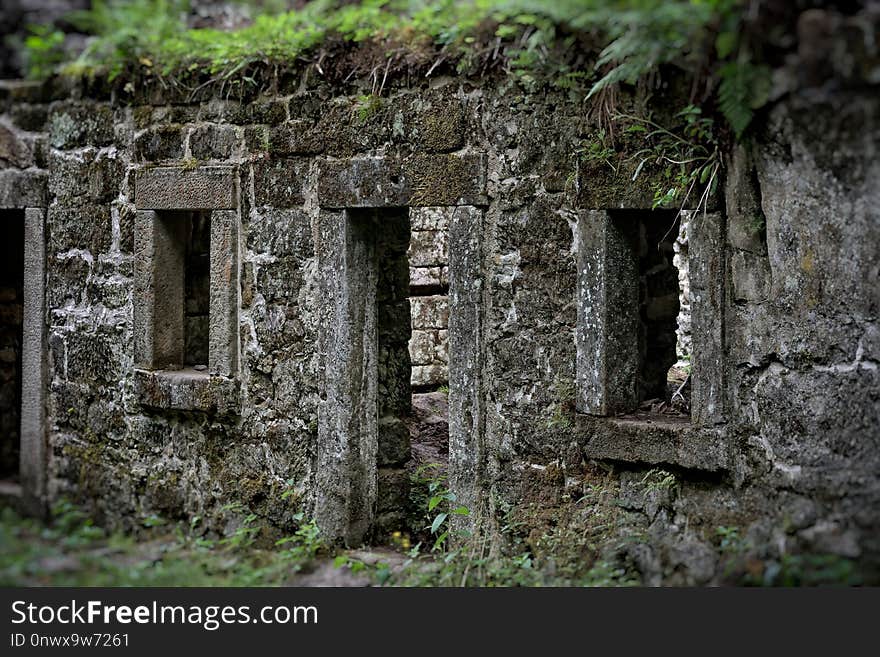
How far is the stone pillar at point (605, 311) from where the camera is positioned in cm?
540

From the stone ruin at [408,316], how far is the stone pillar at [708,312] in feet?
0.05

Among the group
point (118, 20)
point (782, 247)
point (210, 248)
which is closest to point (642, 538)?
point (782, 247)

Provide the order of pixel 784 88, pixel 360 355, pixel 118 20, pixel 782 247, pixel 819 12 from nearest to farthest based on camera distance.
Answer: pixel 819 12 < pixel 784 88 < pixel 782 247 < pixel 360 355 < pixel 118 20

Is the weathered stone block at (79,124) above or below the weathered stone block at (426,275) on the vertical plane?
above

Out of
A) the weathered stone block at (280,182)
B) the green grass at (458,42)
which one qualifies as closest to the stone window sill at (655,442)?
the green grass at (458,42)

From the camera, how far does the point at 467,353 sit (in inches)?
224

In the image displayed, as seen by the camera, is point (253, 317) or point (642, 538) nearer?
point (642, 538)

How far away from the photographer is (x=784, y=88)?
14.8ft

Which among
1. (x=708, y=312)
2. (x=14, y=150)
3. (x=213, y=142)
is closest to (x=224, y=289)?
(x=213, y=142)

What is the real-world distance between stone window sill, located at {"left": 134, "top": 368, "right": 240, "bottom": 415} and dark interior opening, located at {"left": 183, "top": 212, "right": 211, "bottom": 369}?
1.01 ft

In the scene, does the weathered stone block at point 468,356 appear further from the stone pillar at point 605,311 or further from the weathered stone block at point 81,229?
the weathered stone block at point 81,229

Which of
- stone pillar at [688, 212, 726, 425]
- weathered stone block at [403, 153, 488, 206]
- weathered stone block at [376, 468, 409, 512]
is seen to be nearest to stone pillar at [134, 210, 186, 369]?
weathered stone block at [376, 468, 409, 512]

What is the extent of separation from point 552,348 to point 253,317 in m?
1.75

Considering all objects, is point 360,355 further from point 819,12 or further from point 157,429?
point 819,12
